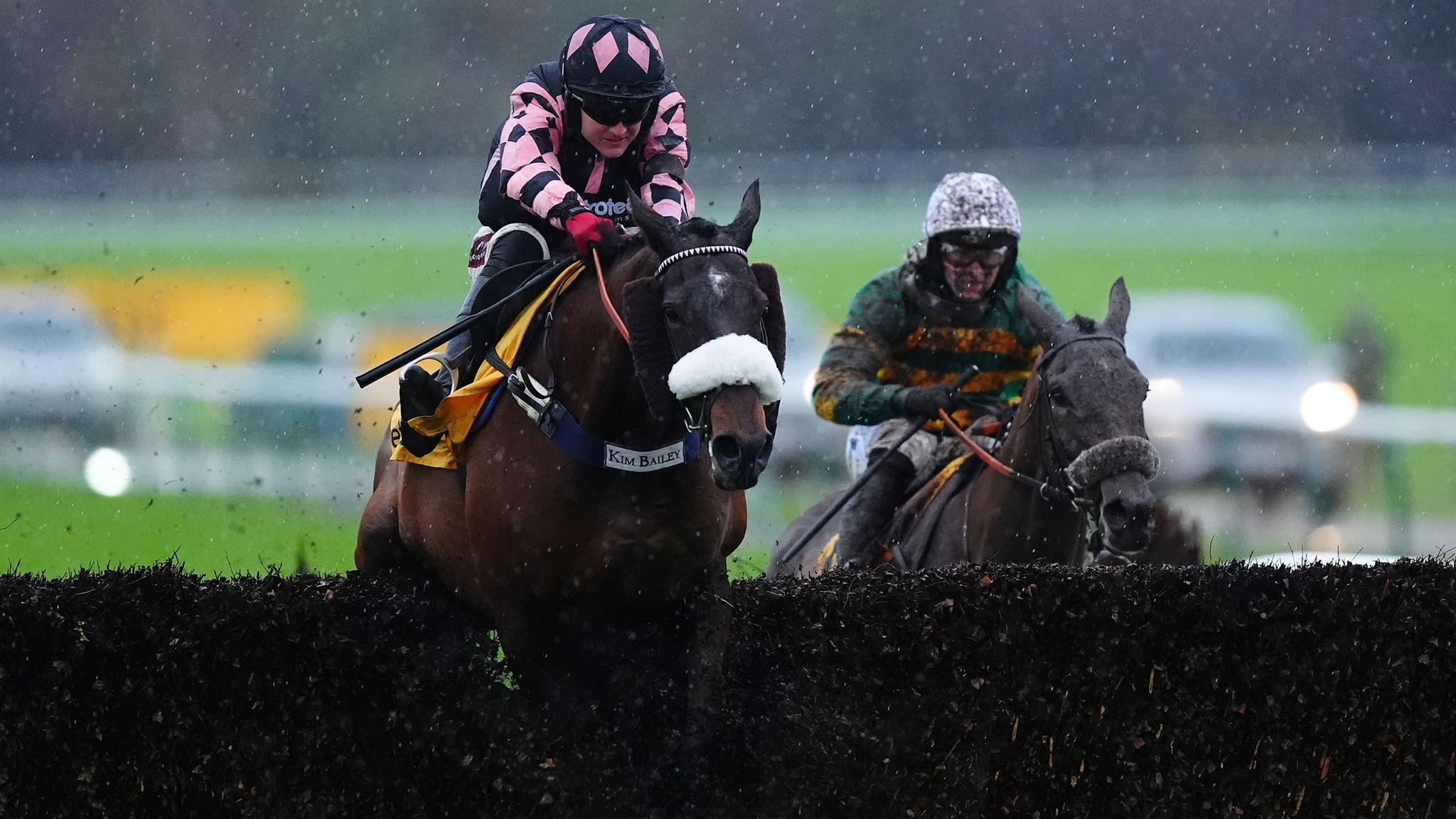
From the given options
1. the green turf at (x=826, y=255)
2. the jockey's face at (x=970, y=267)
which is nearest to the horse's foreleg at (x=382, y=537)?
the jockey's face at (x=970, y=267)

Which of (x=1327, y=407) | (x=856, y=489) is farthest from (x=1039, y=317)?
(x=1327, y=407)

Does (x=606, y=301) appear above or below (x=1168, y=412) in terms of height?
below

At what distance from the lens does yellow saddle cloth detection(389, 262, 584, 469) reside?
396cm

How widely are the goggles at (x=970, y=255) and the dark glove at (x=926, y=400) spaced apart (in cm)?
59

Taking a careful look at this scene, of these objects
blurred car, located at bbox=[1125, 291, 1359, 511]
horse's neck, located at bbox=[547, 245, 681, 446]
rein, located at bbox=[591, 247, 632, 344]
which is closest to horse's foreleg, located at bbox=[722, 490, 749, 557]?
horse's neck, located at bbox=[547, 245, 681, 446]

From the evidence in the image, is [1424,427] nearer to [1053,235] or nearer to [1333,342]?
[1333,342]

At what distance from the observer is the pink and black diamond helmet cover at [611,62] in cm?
408

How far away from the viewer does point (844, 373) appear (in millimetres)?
5730

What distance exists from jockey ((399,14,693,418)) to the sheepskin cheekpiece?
1.31 m

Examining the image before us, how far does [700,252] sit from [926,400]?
6.81ft

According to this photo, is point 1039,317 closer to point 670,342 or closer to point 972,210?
point 972,210

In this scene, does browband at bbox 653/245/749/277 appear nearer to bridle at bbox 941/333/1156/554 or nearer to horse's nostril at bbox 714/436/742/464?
horse's nostril at bbox 714/436/742/464

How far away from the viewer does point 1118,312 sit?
5059mm

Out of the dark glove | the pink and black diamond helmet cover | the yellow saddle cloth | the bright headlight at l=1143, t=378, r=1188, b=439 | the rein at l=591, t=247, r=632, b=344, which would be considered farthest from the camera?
the bright headlight at l=1143, t=378, r=1188, b=439
